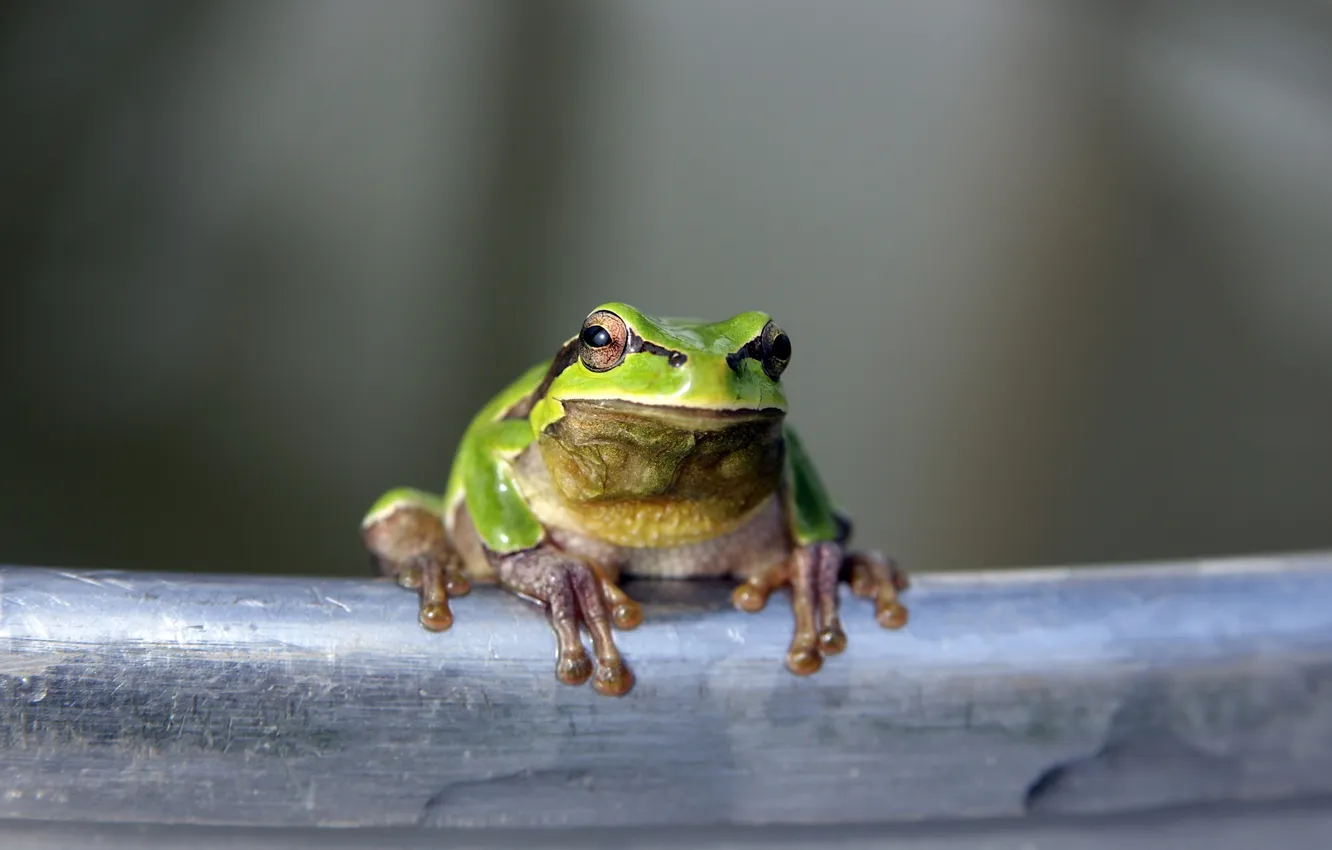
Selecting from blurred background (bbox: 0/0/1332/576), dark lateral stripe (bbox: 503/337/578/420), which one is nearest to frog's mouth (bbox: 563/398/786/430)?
dark lateral stripe (bbox: 503/337/578/420)

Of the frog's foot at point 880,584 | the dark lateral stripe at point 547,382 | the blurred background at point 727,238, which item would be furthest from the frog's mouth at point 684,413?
the blurred background at point 727,238

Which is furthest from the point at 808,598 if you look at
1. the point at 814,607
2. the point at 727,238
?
the point at 727,238

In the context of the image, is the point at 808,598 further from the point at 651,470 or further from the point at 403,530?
the point at 403,530

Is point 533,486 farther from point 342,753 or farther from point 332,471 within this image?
point 332,471

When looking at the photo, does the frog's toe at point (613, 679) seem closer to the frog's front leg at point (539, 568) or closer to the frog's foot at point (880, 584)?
the frog's front leg at point (539, 568)

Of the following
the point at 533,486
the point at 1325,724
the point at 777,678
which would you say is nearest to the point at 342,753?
the point at 777,678

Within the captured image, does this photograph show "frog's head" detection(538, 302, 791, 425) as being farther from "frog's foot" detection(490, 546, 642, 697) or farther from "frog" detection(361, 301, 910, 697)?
"frog's foot" detection(490, 546, 642, 697)

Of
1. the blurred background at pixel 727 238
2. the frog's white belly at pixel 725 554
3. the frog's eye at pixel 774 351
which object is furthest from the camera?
the blurred background at pixel 727 238
